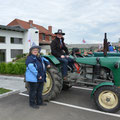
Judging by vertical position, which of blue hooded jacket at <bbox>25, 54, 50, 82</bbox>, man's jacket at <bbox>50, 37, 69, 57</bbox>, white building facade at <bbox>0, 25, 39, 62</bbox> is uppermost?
white building facade at <bbox>0, 25, 39, 62</bbox>

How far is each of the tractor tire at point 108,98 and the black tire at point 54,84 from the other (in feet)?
3.70

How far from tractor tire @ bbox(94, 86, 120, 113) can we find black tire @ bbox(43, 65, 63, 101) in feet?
3.70

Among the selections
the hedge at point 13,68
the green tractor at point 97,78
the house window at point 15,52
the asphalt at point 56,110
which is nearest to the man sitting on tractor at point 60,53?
the green tractor at point 97,78

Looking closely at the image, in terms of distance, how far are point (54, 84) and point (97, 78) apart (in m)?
1.28

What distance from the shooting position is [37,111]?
377cm

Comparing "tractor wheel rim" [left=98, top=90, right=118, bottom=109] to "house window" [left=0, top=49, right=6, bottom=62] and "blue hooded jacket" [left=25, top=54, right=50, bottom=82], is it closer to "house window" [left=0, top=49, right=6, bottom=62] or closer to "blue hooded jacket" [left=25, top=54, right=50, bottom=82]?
"blue hooded jacket" [left=25, top=54, right=50, bottom=82]

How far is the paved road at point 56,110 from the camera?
11.3ft

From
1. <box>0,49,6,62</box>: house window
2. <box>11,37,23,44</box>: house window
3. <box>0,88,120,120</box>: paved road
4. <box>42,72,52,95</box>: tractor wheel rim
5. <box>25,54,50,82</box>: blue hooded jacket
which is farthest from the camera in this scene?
<box>11,37,23,44</box>: house window

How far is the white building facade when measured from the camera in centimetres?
2317

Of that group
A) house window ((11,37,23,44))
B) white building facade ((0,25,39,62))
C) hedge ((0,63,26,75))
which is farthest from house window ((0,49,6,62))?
hedge ((0,63,26,75))

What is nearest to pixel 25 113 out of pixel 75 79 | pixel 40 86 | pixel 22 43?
pixel 40 86

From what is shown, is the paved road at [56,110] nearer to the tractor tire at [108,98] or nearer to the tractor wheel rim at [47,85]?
the tractor tire at [108,98]

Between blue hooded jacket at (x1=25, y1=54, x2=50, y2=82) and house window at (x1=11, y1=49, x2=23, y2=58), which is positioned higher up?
house window at (x1=11, y1=49, x2=23, y2=58)

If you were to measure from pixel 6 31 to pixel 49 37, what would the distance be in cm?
1303
